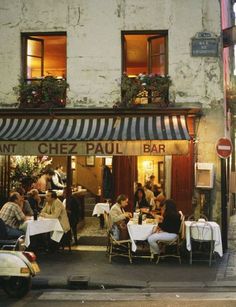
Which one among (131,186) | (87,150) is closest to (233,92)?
(131,186)

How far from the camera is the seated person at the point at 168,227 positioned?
11.9 meters

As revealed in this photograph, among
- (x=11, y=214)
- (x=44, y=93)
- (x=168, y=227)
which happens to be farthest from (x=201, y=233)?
(x=44, y=93)

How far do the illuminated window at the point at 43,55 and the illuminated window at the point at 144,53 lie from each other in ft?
5.67

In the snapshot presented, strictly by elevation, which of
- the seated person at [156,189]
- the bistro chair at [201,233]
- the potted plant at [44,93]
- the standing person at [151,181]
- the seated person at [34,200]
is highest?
the potted plant at [44,93]

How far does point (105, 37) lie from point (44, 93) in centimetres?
217

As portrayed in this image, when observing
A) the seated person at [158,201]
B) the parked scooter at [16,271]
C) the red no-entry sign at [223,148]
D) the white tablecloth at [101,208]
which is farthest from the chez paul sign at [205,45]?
Result: the parked scooter at [16,271]

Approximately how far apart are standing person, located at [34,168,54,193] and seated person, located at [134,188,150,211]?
3775mm

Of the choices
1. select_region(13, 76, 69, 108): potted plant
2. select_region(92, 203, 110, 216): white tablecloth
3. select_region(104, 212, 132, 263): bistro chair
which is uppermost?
select_region(13, 76, 69, 108): potted plant

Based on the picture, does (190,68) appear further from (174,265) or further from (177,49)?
(174,265)

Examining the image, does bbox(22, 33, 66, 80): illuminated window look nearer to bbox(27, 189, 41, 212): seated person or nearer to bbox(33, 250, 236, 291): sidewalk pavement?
bbox(27, 189, 41, 212): seated person

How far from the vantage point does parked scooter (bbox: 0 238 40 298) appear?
884cm

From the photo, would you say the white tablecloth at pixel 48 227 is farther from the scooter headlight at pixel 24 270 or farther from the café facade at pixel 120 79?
the scooter headlight at pixel 24 270

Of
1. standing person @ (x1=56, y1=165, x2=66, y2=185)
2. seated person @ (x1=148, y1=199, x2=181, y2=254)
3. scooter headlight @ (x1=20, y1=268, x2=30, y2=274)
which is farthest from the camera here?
standing person @ (x1=56, y1=165, x2=66, y2=185)

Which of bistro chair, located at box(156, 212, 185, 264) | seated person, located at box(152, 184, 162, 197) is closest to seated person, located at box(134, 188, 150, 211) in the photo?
seated person, located at box(152, 184, 162, 197)
